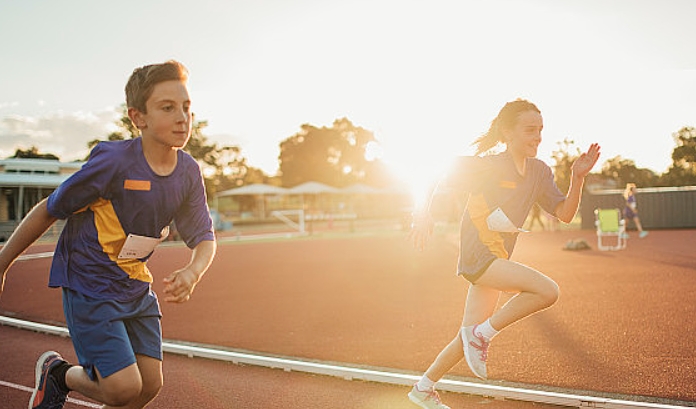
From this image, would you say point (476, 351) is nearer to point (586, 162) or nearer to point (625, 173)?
point (586, 162)

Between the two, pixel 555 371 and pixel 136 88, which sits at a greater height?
pixel 136 88

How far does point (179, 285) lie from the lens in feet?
9.27

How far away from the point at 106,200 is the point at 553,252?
16381 mm

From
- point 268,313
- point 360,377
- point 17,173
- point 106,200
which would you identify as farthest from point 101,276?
point 17,173

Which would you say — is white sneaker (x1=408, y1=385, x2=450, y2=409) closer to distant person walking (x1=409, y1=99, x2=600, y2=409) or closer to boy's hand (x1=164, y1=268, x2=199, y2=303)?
distant person walking (x1=409, y1=99, x2=600, y2=409)

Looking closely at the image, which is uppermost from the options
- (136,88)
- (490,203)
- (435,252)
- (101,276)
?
(136,88)

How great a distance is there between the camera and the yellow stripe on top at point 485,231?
151 inches

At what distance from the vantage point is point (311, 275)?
13695 millimetres

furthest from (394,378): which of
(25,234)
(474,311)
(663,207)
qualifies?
(663,207)

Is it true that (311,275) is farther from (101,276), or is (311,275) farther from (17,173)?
(17,173)

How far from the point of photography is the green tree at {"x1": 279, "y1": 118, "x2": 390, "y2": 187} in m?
81.3

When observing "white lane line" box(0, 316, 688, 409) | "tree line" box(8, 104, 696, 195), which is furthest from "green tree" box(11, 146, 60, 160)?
"white lane line" box(0, 316, 688, 409)

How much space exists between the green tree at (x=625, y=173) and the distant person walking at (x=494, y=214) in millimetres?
61016

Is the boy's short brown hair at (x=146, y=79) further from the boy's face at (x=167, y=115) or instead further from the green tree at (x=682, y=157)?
the green tree at (x=682, y=157)
